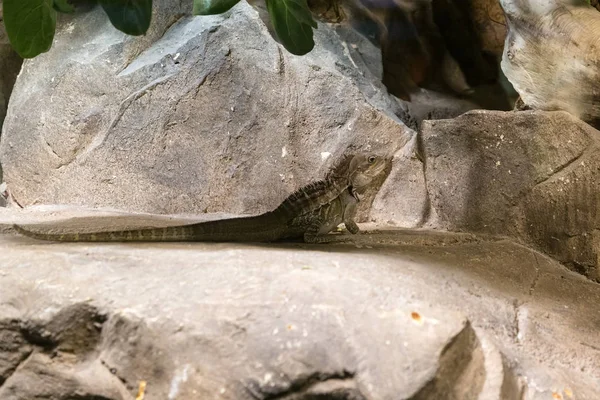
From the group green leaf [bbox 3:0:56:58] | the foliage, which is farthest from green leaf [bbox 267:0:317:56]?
green leaf [bbox 3:0:56:58]

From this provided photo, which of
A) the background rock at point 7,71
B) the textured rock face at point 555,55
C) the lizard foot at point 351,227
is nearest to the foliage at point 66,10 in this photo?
the lizard foot at point 351,227

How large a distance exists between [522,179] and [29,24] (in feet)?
10.4

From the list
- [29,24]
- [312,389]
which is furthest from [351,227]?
[29,24]

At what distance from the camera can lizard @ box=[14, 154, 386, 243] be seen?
11.1 feet

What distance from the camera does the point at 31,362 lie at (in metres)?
2.31

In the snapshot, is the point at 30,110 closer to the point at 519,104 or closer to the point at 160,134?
the point at 160,134

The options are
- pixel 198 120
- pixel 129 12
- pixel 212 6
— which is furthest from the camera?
pixel 198 120

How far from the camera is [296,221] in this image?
147 inches

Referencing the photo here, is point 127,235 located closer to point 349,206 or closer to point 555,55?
point 349,206

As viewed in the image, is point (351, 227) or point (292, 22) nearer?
point (292, 22)

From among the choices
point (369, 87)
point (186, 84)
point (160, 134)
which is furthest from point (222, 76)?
point (369, 87)

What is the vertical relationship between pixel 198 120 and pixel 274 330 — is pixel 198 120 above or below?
below

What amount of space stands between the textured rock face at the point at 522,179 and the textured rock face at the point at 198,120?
65cm

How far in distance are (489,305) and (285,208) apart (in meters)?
1.50
